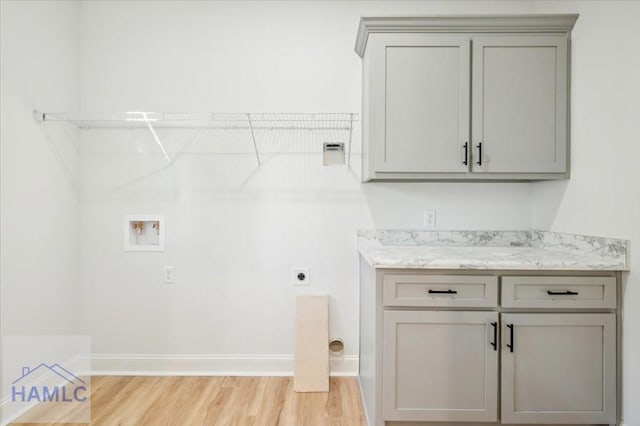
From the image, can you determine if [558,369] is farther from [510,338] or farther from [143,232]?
[143,232]

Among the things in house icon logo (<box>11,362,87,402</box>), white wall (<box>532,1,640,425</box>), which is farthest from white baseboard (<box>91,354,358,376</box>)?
white wall (<box>532,1,640,425</box>)

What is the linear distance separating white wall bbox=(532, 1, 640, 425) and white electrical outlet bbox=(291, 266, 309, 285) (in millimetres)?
1630

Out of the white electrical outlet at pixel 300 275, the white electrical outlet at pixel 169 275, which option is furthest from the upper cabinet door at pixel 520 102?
the white electrical outlet at pixel 169 275

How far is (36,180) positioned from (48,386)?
128 centimetres

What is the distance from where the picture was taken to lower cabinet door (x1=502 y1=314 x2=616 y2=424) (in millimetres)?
1644

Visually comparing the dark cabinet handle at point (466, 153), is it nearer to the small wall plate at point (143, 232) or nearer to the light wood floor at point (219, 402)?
the light wood floor at point (219, 402)

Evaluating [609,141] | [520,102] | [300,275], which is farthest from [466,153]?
[300,275]

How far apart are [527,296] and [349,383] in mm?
1284

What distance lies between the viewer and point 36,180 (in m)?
2.08

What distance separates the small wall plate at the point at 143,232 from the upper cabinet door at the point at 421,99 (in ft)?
5.21

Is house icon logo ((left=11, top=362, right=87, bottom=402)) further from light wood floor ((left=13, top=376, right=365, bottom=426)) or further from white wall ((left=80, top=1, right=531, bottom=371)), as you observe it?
white wall ((left=80, top=1, right=531, bottom=371))

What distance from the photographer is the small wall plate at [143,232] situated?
2.44 metres

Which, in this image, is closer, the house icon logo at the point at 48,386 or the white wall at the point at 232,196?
the house icon logo at the point at 48,386

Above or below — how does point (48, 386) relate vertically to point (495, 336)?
below
